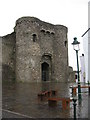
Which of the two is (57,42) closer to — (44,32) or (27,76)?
(44,32)

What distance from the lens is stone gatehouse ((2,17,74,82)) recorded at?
27.3 meters

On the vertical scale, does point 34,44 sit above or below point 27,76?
above

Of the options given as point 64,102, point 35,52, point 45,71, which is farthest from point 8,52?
point 64,102

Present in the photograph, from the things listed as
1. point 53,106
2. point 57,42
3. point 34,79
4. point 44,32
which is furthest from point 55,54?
point 53,106

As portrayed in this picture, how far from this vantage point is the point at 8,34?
30594mm

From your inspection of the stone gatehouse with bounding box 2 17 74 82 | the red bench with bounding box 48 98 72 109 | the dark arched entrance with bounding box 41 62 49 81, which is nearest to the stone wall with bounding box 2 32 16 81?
the stone gatehouse with bounding box 2 17 74 82

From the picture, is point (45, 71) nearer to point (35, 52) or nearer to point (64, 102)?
point (35, 52)

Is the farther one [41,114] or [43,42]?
[43,42]

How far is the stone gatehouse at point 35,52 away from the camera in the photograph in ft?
89.6

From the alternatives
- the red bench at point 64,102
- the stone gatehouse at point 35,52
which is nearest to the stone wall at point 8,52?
the stone gatehouse at point 35,52

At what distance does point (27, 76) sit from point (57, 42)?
306 inches

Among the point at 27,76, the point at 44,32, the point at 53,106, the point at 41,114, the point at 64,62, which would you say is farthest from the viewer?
the point at 64,62

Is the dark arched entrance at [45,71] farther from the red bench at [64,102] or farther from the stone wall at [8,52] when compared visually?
the red bench at [64,102]

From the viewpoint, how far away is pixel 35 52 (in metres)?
27.7
